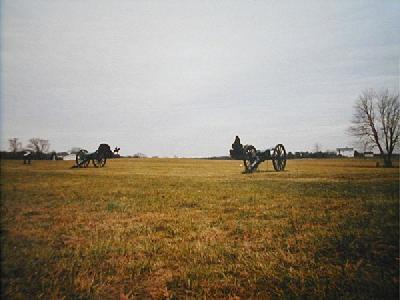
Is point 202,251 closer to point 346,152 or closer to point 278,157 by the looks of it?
point 278,157

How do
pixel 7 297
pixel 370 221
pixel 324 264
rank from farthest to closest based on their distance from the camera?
pixel 370 221, pixel 324 264, pixel 7 297

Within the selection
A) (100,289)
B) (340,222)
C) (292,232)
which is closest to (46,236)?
(100,289)

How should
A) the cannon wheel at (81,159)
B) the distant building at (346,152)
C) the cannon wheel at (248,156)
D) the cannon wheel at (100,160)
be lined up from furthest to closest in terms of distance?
the distant building at (346,152) → the cannon wheel at (100,160) → the cannon wheel at (81,159) → the cannon wheel at (248,156)

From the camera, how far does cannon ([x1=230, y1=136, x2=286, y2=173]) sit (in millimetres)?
23828

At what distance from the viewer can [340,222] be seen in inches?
215

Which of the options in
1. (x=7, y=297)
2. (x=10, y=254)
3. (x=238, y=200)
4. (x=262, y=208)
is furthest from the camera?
(x=238, y=200)

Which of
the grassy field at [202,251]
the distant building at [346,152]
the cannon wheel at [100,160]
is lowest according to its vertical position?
the grassy field at [202,251]

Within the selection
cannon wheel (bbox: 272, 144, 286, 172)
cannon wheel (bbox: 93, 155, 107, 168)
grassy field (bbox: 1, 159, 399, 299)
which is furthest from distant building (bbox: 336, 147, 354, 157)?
grassy field (bbox: 1, 159, 399, 299)

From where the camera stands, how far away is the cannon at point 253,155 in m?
23.8

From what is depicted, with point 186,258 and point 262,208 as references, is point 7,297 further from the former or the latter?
point 262,208

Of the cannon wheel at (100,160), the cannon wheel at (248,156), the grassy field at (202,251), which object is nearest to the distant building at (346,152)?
the cannon wheel at (248,156)

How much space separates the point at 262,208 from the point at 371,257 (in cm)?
373

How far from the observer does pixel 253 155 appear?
24.4 m

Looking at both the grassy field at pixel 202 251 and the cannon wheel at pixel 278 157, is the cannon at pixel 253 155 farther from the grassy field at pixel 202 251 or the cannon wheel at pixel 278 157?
the grassy field at pixel 202 251
